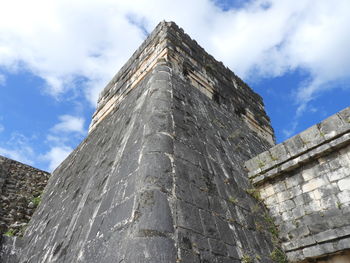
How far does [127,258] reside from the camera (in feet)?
6.91

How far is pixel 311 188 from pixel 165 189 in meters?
2.05

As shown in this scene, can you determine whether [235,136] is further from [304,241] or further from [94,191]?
[94,191]

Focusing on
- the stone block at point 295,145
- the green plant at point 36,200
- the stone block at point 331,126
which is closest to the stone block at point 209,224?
the stone block at point 295,145

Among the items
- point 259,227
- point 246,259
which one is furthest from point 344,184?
point 246,259

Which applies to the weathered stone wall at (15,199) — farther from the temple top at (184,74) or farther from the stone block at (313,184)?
the stone block at (313,184)

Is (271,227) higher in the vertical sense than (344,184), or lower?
lower

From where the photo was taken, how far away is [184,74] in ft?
18.1

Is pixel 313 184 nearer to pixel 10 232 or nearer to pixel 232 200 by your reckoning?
pixel 232 200

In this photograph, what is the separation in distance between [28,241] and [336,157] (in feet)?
16.1

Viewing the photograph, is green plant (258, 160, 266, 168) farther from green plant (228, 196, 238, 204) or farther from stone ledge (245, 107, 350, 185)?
Result: green plant (228, 196, 238, 204)

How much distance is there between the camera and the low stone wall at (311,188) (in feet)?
10.3

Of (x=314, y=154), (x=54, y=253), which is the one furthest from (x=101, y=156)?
(x=314, y=154)

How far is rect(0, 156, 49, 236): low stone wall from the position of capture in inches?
227

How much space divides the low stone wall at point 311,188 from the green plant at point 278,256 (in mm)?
72
